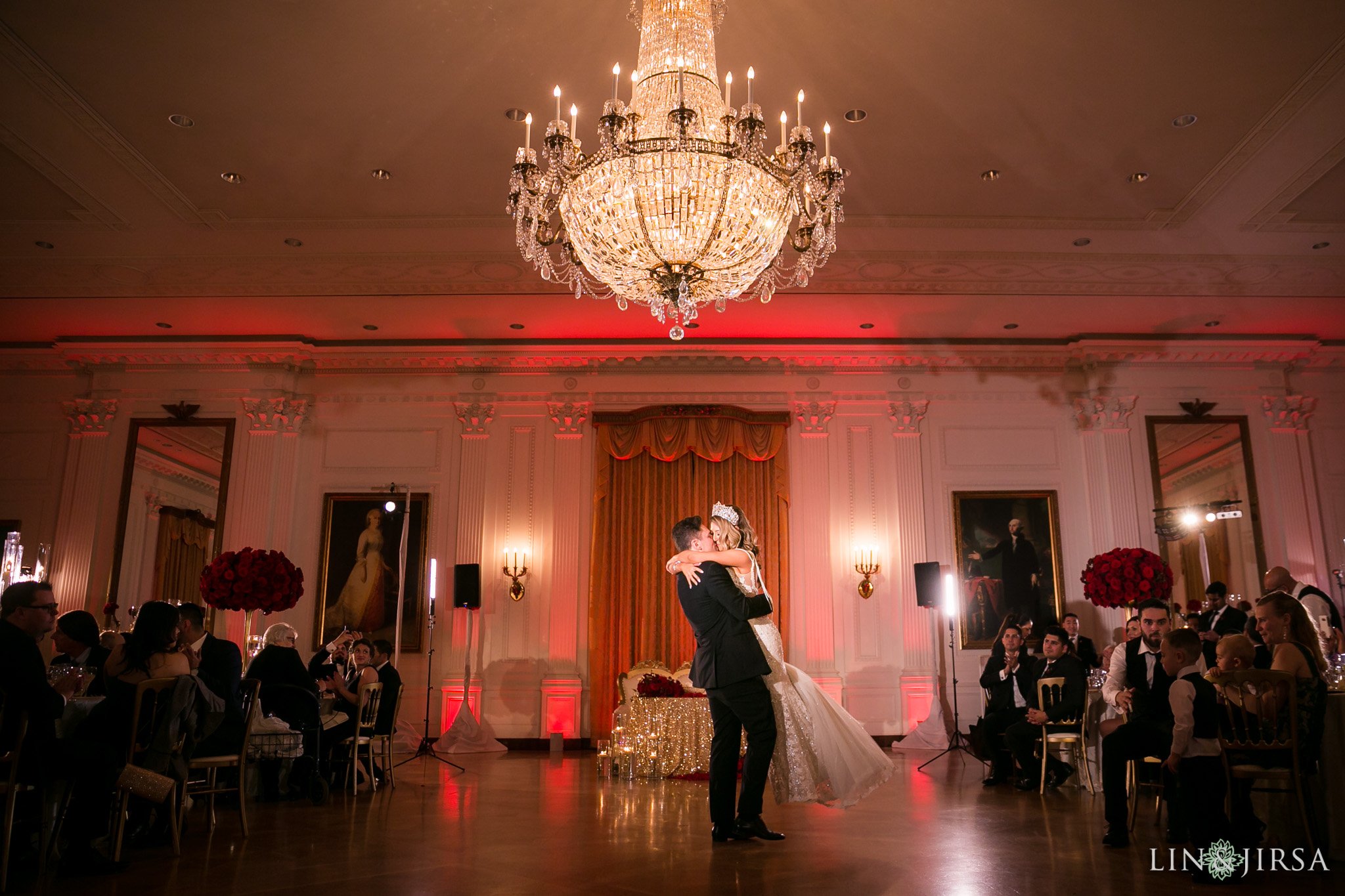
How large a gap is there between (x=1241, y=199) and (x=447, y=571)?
361 inches

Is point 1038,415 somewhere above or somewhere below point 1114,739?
above

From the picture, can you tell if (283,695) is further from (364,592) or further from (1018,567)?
(1018,567)

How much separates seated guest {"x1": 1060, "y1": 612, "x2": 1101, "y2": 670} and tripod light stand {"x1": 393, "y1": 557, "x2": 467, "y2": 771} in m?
6.35

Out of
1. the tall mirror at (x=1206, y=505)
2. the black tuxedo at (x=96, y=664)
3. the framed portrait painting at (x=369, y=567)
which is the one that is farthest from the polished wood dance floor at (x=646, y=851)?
the tall mirror at (x=1206, y=505)

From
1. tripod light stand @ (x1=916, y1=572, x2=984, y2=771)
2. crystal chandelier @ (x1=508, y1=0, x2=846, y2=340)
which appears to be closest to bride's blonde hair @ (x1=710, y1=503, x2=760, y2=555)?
crystal chandelier @ (x1=508, y1=0, x2=846, y2=340)

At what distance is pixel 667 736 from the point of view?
8.30m

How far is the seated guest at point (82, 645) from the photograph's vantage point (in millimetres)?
5324

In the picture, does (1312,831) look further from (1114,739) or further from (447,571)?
(447,571)

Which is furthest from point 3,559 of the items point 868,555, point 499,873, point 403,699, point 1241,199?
point 1241,199

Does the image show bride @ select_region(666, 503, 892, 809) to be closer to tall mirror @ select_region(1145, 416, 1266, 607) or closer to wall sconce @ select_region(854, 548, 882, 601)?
wall sconce @ select_region(854, 548, 882, 601)

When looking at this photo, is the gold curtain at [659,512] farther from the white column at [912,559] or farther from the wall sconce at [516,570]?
the white column at [912,559]

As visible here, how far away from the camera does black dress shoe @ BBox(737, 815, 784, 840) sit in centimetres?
480

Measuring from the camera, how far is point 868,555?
Answer: 11.3 m

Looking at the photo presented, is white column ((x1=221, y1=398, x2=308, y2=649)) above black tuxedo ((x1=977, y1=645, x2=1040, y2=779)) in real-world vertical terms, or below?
above
